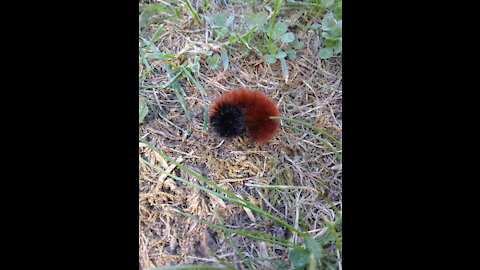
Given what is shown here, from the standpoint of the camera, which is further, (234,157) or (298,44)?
(298,44)

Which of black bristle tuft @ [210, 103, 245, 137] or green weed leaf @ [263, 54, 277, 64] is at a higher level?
green weed leaf @ [263, 54, 277, 64]

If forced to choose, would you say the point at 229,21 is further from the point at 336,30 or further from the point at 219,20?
the point at 336,30

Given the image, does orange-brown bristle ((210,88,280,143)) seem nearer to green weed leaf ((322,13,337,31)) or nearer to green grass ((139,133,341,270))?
green grass ((139,133,341,270))

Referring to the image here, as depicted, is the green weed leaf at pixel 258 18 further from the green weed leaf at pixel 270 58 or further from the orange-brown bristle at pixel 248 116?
the orange-brown bristle at pixel 248 116

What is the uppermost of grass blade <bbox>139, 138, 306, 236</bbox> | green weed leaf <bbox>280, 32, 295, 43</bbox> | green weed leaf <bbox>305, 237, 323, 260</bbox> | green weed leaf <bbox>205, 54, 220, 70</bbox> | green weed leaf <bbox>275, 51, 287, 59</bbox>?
green weed leaf <bbox>280, 32, 295, 43</bbox>

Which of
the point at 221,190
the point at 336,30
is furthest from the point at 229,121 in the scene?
the point at 336,30

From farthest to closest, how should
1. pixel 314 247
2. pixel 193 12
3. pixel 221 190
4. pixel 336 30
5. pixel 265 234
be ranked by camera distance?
pixel 193 12 → pixel 336 30 → pixel 221 190 → pixel 265 234 → pixel 314 247

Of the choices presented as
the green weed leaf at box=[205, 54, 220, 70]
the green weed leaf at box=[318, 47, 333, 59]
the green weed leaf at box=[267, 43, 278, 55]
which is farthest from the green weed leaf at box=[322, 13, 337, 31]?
the green weed leaf at box=[205, 54, 220, 70]
